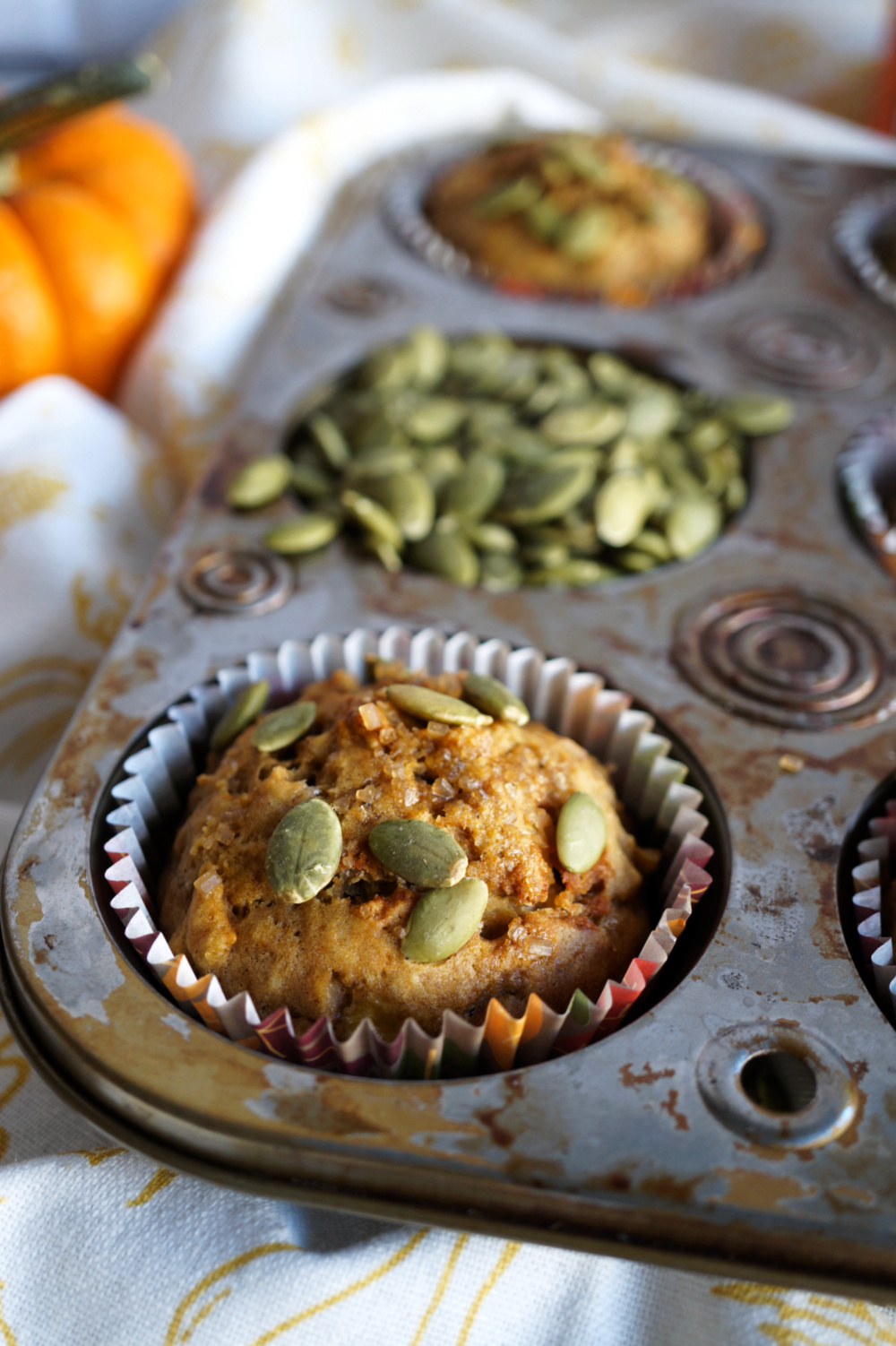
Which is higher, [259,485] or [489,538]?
[259,485]

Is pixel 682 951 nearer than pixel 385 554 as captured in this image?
Yes

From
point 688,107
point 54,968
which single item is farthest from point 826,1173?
point 688,107

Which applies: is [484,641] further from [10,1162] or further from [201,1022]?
[10,1162]

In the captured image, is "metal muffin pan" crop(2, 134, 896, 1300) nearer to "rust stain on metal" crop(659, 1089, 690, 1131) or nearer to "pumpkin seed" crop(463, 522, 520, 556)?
"rust stain on metal" crop(659, 1089, 690, 1131)

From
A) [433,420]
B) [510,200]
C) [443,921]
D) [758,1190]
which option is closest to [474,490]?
[433,420]

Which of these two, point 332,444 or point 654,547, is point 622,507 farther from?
point 332,444

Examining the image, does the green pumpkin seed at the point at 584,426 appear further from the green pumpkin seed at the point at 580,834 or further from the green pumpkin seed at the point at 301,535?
the green pumpkin seed at the point at 580,834

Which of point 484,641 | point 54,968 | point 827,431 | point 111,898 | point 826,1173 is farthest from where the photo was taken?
point 827,431
